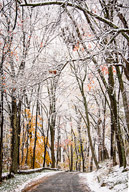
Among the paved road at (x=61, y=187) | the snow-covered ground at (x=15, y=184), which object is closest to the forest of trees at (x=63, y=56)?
the snow-covered ground at (x=15, y=184)

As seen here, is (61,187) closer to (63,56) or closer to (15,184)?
(15,184)

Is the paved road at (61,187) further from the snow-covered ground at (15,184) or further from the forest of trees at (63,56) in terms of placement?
the forest of trees at (63,56)

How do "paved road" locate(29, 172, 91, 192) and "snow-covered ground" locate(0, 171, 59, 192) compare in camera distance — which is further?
"snow-covered ground" locate(0, 171, 59, 192)

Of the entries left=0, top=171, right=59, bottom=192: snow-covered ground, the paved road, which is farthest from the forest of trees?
the paved road

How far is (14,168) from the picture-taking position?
1196 centimetres

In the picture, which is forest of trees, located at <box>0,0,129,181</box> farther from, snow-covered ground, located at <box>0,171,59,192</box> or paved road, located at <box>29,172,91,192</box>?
paved road, located at <box>29,172,91,192</box>

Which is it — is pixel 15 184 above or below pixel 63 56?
below

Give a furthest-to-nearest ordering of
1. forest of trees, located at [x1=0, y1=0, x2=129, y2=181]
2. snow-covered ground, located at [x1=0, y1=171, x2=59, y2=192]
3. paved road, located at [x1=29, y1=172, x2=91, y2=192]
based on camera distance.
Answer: snow-covered ground, located at [x1=0, y1=171, x2=59, y2=192] → paved road, located at [x1=29, y1=172, x2=91, y2=192] → forest of trees, located at [x1=0, y1=0, x2=129, y2=181]

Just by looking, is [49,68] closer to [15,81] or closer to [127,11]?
[15,81]

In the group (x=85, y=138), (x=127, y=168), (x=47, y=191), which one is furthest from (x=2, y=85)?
(x=85, y=138)

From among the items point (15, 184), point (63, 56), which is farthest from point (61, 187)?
point (63, 56)

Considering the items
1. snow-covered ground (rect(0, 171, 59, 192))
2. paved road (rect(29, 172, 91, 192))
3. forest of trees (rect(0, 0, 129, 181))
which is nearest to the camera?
forest of trees (rect(0, 0, 129, 181))

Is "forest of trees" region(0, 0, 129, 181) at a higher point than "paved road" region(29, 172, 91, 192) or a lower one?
higher

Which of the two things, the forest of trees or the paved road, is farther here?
the paved road
